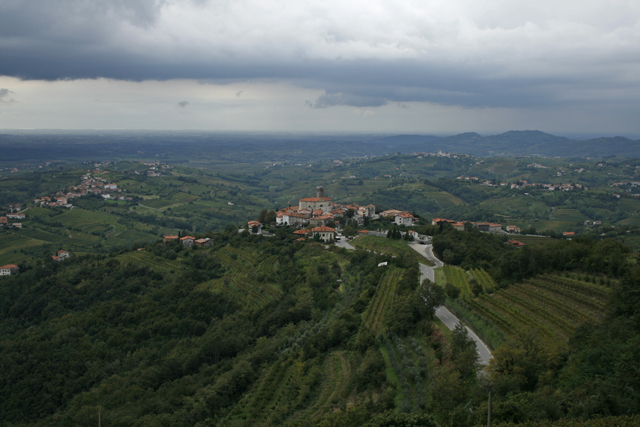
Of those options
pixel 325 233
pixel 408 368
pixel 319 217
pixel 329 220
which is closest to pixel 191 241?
pixel 319 217

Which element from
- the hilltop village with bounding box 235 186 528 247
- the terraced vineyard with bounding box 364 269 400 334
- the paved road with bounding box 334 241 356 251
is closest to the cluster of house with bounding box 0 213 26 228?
the hilltop village with bounding box 235 186 528 247

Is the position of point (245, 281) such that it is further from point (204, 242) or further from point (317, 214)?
point (317, 214)

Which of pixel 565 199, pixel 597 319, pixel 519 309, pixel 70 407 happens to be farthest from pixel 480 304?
pixel 565 199

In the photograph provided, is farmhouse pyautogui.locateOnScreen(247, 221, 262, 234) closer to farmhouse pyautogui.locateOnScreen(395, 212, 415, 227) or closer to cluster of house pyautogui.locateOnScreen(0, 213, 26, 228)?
farmhouse pyautogui.locateOnScreen(395, 212, 415, 227)

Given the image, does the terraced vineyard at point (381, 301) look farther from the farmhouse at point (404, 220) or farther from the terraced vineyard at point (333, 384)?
the farmhouse at point (404, 220)

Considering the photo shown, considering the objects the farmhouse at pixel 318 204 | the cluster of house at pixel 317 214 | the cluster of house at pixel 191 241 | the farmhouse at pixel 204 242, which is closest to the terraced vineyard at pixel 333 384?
the cluster of house at pixel 317 214
